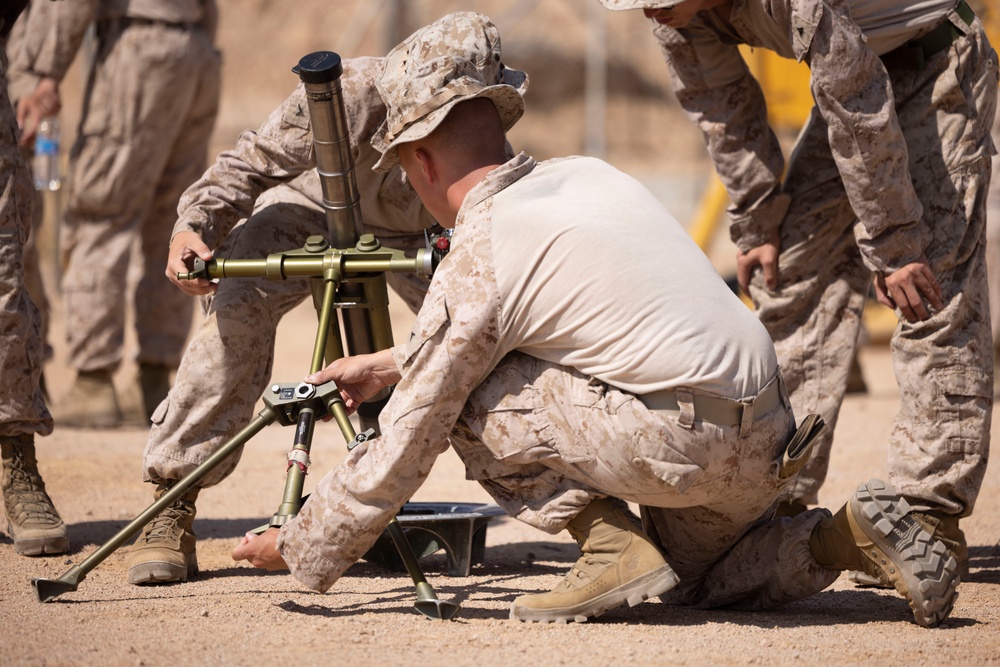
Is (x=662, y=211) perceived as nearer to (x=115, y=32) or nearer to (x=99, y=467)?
(x=99, y=467)

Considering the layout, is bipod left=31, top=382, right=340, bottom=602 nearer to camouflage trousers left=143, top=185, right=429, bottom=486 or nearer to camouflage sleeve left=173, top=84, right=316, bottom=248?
camouflage trousers left=143, top=185, right=429, bottom=486

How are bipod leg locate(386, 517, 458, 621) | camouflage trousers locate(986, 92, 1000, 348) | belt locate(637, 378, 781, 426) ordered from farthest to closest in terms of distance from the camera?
camouflage trousers locate(986, 92, 1000, 348), bipod leg locate(386, 517, 458, 621), belt locate(637, 378, 781, 426)

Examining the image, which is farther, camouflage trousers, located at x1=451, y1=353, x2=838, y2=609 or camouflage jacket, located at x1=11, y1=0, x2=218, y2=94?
camouflage jacket, located at x1=11, y1=0, x2=218, y2=94

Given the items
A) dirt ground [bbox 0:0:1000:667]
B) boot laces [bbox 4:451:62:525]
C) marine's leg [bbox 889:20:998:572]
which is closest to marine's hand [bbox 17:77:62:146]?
dirt ground [bbox 0:0:1000:667]

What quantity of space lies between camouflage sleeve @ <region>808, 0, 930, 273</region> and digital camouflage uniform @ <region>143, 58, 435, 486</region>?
134 centimetres

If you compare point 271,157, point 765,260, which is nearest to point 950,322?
point 765,260

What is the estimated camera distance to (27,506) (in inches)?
162

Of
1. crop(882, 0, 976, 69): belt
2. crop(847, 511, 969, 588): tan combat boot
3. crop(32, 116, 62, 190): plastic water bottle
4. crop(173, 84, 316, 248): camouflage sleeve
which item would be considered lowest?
crop(847, 511, 969, 588): tan combat boot

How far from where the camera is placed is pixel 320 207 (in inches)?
161

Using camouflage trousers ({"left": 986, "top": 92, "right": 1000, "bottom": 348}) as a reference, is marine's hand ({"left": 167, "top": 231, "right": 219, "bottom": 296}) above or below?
above

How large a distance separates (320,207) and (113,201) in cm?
281

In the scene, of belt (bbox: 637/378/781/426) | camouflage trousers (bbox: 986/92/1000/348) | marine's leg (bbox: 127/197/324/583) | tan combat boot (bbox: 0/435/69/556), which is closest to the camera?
belt (bbox: 637/378/781/426)

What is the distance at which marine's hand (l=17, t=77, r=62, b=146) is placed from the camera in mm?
6230

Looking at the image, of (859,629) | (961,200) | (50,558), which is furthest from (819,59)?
(50,558)
